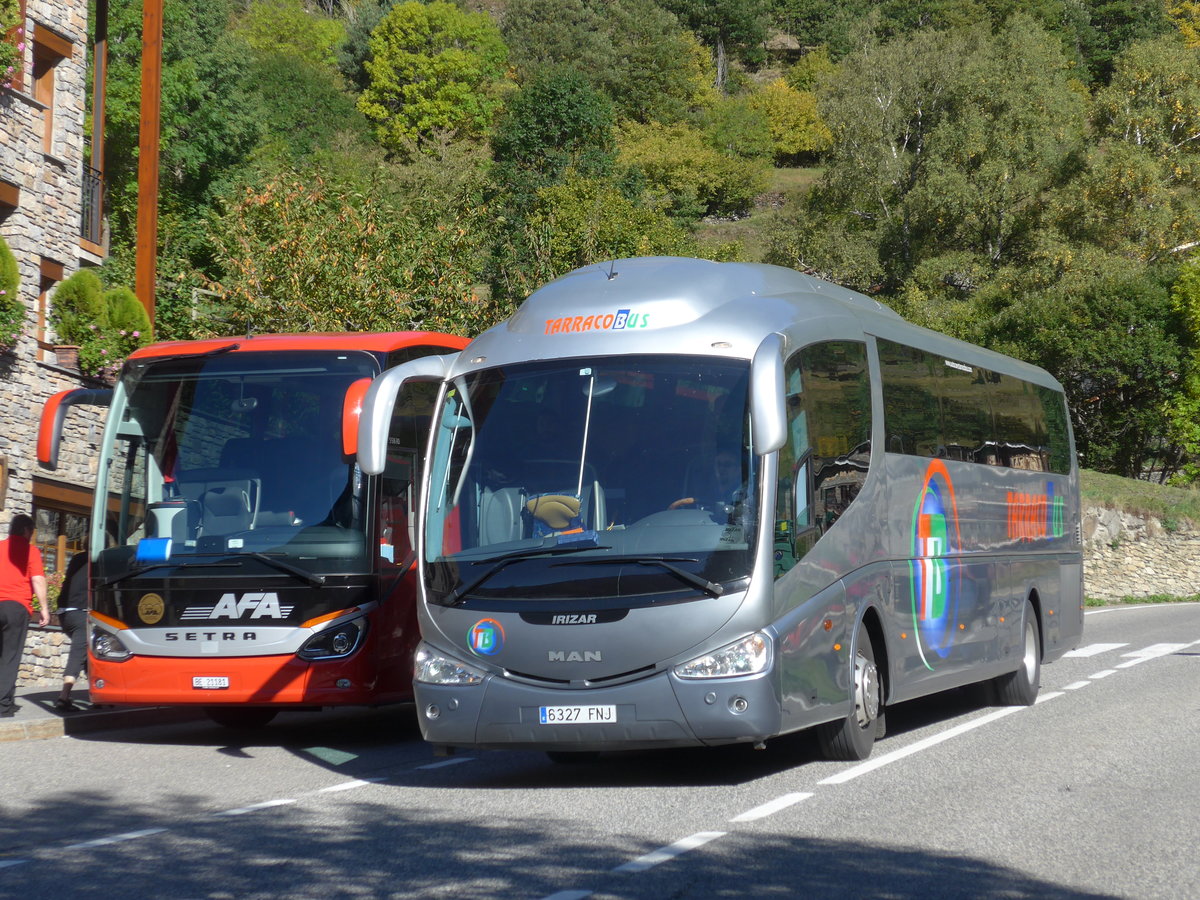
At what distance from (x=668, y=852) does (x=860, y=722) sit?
11.7 ft

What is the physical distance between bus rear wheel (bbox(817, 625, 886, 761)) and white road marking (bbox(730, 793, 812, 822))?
4.30 feet

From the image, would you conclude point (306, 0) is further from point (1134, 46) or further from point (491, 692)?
point (491, 692)

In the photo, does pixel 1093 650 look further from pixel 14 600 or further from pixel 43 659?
pixel 14 600

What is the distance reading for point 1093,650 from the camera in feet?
71.3

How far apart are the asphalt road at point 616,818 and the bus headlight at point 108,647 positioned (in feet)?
2.39

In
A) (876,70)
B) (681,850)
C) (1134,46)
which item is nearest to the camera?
(681,850)

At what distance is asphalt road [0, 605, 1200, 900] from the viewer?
6484 mm

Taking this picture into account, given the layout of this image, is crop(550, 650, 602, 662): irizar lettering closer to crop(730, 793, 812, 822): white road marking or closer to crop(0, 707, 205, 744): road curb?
crop(730, 793, 812, 822): white road marking

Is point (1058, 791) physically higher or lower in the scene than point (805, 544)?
lower

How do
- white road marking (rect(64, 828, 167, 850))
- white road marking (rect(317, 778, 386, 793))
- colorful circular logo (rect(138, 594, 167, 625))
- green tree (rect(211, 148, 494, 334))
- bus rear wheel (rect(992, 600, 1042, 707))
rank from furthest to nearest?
1. green tree (rect(211, 148, 494, 334))
2. bus rear wheel (rect(992, 600, 1042, 707))
3. colorful circular logo (rect(138, 594, 167, 625))
4. white road marking (rect(317, 778, 386, 793))
5. white road marking (rect(64, 828, 167, 850))

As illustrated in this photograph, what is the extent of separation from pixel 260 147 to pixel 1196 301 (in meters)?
33.1

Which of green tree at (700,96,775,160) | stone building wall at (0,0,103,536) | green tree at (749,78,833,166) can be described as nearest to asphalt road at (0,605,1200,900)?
stone building wall at (0,0,103,536)

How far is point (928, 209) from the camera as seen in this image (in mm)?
56906

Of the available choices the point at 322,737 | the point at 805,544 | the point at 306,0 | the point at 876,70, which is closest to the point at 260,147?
the point at 876,70
